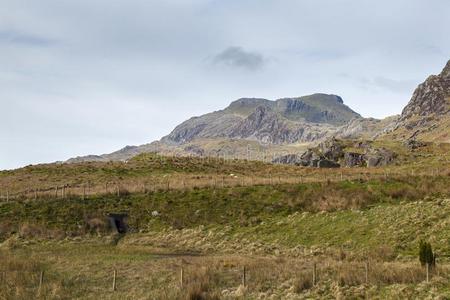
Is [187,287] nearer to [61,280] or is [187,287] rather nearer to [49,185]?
[61,280]

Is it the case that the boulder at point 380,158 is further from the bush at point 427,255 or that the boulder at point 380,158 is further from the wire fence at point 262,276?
the wire fence at point 262,276

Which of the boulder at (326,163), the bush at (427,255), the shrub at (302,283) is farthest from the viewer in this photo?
the boulder at (326,163)

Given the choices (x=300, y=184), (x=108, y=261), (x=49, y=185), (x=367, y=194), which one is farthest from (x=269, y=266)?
(x=49, y=185)

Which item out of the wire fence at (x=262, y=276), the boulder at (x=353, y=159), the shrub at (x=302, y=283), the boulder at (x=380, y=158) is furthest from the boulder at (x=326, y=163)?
the shrub at (x=302, y=283)

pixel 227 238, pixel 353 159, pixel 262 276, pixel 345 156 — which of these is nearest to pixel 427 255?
pixel 262 276

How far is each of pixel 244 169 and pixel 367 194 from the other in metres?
38.7

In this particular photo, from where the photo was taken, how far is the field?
1091 inches

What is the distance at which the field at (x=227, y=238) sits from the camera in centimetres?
2770

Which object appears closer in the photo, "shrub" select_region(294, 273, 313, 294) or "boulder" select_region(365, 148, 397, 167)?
"shrub" select_region(294, 273, 313, 294)

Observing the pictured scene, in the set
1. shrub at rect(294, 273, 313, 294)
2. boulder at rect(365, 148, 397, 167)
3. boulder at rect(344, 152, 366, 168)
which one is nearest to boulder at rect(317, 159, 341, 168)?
boulder at rect(344, 152, 366, 168)

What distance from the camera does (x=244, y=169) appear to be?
298 feet

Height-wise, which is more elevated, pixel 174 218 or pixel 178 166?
pixel 178 166

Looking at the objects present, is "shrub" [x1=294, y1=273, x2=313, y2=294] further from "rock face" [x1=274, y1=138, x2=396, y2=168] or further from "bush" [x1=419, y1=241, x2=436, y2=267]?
"rock face" [x1=274, y1=138, x2=396, y2=168]

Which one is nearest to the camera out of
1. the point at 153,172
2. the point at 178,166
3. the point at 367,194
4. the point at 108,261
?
the point at 108,261
